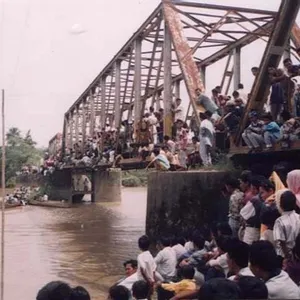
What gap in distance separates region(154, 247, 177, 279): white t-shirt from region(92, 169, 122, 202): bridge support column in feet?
94.1

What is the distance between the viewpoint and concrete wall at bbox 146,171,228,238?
10523 mm

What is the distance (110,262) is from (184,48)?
631cm

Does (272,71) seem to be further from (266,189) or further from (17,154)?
(17,154)

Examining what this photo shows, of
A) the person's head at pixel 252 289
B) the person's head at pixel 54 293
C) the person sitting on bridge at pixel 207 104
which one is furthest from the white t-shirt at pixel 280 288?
the person sitting on bridge at pixel 207 104

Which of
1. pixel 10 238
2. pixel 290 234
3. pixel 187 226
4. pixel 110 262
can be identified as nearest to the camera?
pixel 290 234

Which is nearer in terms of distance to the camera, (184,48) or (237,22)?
(184,48)

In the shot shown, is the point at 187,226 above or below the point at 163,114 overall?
below

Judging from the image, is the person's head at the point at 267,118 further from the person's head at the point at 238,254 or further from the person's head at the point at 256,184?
the person's head at the point at 238,254

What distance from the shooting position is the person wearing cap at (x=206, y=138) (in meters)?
11.2

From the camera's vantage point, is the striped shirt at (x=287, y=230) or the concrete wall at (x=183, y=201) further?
the concrete wall at (x=183, y=201)

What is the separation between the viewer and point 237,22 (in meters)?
17.6

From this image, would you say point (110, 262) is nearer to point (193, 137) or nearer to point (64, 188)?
point (193, 137)

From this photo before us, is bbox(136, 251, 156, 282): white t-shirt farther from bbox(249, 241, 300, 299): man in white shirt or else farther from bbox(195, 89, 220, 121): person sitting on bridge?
bbox(195, 89, 220, 121): person sitting on bridge

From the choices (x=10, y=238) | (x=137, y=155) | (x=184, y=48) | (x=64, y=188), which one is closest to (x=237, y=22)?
(x=184, y=48)
